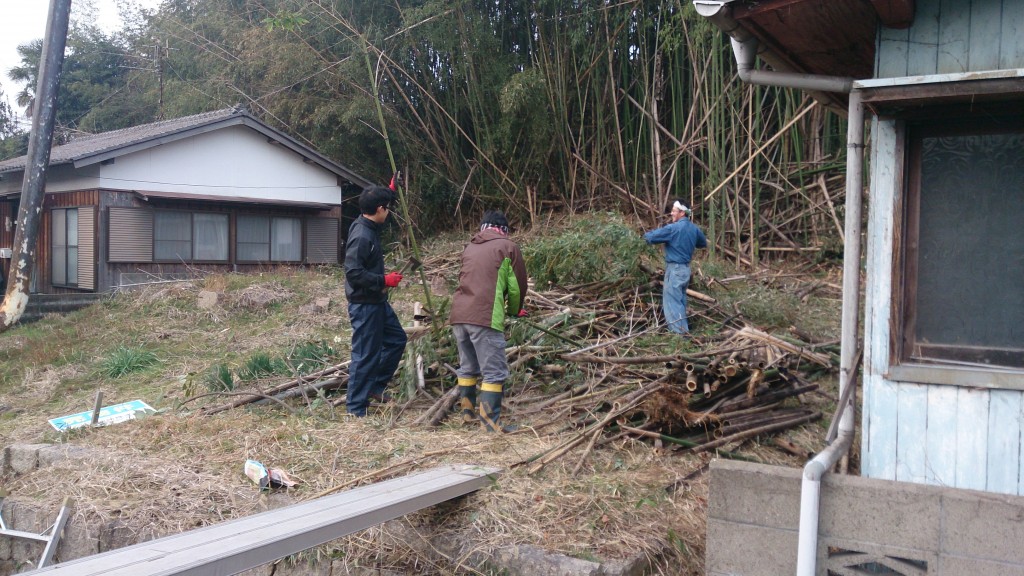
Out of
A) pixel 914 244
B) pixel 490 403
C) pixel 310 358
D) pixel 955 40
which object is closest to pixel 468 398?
pixel 490 403

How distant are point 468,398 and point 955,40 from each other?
12.6 ft

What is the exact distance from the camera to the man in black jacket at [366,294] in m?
6.21

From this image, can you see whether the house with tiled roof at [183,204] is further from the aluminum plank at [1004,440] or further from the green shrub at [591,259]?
the aluminum plank at [1004,440]

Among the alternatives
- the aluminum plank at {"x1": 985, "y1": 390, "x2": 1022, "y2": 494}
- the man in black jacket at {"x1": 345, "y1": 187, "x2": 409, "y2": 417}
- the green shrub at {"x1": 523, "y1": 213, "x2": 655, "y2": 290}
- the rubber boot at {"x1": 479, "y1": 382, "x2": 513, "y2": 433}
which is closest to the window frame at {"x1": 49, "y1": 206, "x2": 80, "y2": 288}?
the green shrub at {"x1": 523, "y1": 213, "x2": 655, "y2": 290}

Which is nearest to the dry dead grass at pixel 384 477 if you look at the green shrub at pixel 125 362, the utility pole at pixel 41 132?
the green shrub at pixel 125 362

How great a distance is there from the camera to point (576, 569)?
3818 mm

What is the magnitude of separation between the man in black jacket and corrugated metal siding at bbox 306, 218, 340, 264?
11.0m

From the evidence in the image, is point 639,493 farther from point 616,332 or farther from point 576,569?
point 616,332

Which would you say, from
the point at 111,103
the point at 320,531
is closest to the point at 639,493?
the point at 320,531

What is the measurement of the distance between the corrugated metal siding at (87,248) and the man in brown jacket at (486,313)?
10669 mm

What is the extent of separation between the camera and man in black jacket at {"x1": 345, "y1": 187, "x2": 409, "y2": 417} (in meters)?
6.21

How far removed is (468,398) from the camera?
601cm

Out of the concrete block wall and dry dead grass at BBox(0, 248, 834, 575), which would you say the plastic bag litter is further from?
the concrete block wall

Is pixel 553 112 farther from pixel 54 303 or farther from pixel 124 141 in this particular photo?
pixel 54 303
